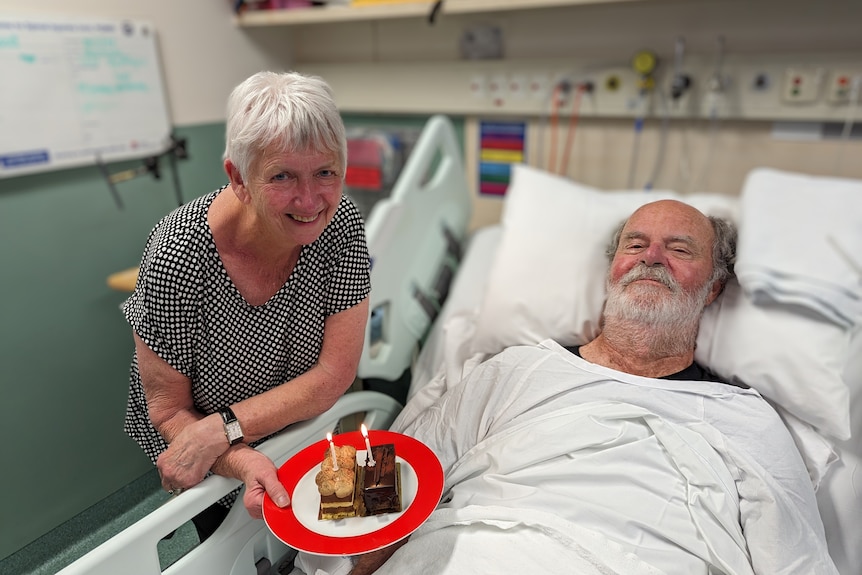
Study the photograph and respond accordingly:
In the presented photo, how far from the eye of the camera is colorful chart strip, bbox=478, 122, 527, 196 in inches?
81.7

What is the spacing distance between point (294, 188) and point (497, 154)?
148 centimetres

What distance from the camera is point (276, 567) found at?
0.95m

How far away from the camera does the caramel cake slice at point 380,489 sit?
2.72 feet

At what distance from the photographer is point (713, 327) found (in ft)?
3.34

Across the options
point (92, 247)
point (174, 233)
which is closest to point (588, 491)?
point (174, 233)

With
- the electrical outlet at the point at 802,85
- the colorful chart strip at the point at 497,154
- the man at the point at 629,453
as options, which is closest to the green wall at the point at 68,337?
the man at the point at 629,453

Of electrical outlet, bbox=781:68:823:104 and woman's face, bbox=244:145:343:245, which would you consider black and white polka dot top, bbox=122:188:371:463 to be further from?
electrical outlet, bbox=781:68:823:104

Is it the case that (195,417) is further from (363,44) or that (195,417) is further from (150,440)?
(363,44)

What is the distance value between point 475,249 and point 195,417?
101 cm

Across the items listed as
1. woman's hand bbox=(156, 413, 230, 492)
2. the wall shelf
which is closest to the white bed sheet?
woman's hand bbox=(156, 413, 230, 492)

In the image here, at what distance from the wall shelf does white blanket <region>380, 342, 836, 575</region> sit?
3.66ft

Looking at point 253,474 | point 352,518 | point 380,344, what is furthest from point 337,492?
point 380,344

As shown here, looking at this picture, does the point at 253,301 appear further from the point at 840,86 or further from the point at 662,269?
the point at 840,86

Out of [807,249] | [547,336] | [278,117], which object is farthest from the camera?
[807,249]
